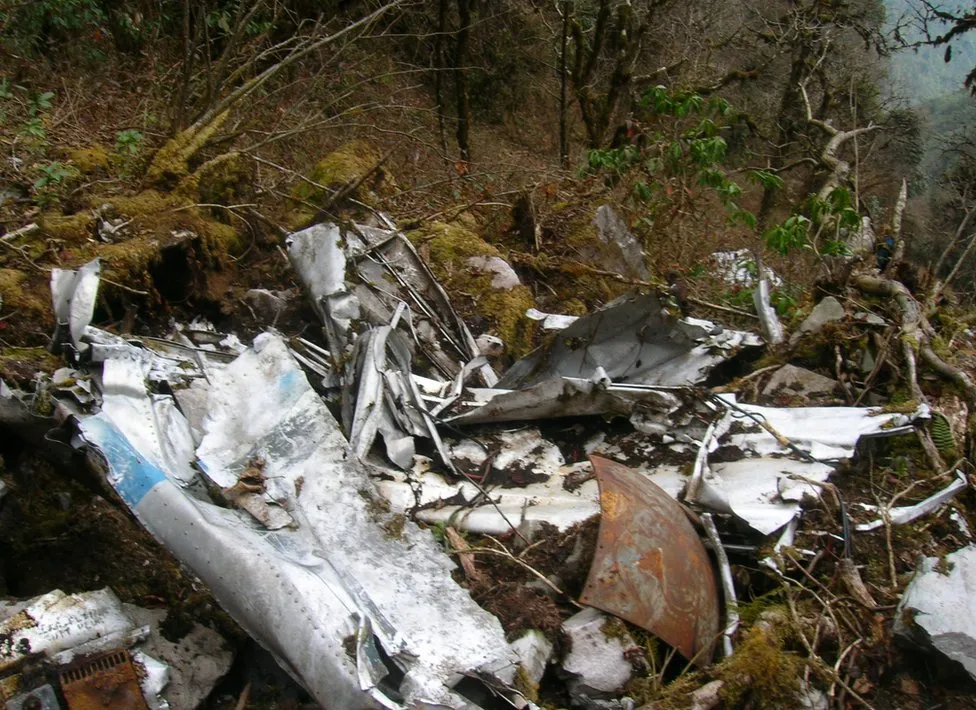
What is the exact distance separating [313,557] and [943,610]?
206 cm

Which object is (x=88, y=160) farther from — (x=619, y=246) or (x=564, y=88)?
(x=564, y=88)

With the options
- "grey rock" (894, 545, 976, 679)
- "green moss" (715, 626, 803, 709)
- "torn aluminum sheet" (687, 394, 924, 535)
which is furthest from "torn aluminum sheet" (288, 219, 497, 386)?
"grey rock" (894, 545, 976, 679)

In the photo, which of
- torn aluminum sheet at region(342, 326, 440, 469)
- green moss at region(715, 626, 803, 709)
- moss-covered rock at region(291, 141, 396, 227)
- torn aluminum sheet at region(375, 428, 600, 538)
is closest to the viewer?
green moss at region(715, 626, 803, 709)

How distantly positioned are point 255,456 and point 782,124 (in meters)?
12.9

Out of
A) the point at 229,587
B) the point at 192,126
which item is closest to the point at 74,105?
the point at 192,126

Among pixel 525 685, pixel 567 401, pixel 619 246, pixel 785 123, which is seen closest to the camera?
pixel 525 685

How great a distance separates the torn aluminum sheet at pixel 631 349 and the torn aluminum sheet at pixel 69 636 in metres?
2.05

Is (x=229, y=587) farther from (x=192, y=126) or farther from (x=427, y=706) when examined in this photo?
(x=192, y=126)

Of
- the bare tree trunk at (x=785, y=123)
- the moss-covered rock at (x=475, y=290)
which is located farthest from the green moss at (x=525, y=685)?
the bare tree trunk at (x=785, y=123)

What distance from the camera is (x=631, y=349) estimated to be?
148 inches

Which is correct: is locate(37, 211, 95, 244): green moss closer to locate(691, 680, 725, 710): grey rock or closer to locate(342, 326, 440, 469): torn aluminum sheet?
locate(342, 326, 440, 469): torn aluminum sheet

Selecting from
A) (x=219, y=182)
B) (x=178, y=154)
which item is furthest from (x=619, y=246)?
(x=178, y=154)

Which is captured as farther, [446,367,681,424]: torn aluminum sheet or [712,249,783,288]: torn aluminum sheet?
[712,249,783,288]: torn aluminum sheet

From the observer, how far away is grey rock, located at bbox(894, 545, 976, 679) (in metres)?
2.35
